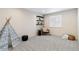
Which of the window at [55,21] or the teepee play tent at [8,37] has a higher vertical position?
the window at [55,21]

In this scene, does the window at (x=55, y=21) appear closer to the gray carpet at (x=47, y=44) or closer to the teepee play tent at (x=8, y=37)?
the gray carpet at (x=47, y=44)

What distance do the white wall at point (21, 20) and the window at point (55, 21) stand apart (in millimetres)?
232

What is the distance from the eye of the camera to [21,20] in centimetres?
109

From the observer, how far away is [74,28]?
1080 millimetres

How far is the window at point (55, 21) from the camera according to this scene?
1.13 meters

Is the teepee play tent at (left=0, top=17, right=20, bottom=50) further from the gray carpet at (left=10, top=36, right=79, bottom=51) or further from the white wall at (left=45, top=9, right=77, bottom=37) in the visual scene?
the white wall at (left=45, top=9, right=77, bottom=37)

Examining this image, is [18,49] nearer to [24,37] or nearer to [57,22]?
[24,37]

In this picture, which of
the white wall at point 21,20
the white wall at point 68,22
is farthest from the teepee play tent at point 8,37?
the white wall at point 68,22

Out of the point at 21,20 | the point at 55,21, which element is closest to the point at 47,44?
the point at 55,21

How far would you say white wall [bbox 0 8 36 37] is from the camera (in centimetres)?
104

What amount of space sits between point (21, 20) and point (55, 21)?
45 centimetres

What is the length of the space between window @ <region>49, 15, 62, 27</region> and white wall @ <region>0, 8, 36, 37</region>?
0.76 ft
